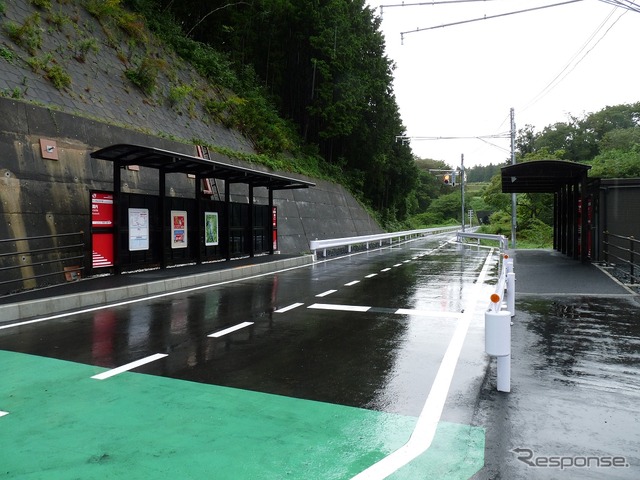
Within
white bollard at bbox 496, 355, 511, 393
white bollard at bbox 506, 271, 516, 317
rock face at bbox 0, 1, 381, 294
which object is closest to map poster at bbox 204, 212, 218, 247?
rock face at bbox 0, 1, 381, 294

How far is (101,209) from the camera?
522 inches

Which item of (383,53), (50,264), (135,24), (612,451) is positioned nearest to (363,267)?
(50,264)

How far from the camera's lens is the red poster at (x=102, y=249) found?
13.1 metres

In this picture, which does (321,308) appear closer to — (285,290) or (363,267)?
(285,290)

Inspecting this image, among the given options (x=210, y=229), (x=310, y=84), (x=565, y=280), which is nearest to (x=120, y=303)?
(x=210, y=229)

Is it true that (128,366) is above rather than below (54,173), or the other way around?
below

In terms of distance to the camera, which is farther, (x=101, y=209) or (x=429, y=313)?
(x=101, y=209)

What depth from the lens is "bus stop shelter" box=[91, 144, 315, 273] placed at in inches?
536

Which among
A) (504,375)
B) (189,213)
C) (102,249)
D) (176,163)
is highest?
(176,163)

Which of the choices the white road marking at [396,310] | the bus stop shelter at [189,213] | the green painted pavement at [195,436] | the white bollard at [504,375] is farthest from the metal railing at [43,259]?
the white bollard at [504,375]

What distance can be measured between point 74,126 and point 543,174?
57.0 ft

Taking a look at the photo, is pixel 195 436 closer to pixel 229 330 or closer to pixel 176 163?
pixel 229 330

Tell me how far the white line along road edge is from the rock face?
9.31 metres

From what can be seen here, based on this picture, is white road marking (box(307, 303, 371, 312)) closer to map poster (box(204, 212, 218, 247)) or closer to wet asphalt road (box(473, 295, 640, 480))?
wet asphalt road (box(473, 295, 640, 480))
